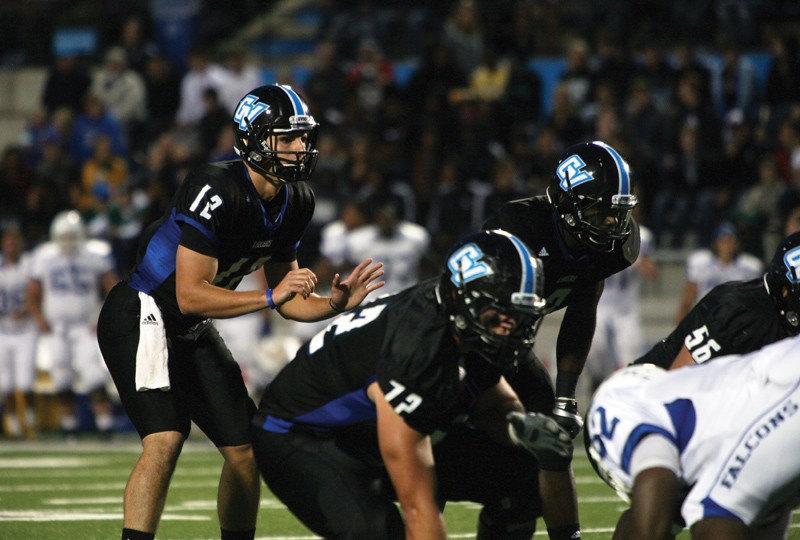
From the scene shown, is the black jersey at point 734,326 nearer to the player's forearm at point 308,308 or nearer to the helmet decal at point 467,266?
the helmet decal at point 467,266

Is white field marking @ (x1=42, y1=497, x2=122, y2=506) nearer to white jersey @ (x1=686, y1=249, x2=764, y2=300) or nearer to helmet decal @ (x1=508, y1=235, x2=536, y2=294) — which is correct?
helmet decal @ (x1=508, y1=235, x2=536, y2=294)

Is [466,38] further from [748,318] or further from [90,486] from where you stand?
[748,318]

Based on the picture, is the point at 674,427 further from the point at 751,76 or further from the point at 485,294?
the point at 751,76

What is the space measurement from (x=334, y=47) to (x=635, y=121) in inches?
132

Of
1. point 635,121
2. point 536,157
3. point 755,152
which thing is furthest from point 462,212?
point 755,152

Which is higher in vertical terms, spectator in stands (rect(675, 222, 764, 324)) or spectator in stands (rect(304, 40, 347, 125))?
spectator in stands (rect(304, 40, 347, 125))

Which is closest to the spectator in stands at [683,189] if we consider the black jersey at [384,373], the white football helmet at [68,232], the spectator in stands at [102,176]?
the spectator in stands at [102,176]

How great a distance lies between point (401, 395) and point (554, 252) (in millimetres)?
1354

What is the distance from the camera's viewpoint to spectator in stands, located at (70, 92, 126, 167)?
12625 mm

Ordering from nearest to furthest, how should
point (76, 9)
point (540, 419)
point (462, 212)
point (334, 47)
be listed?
point (540, 419) → point (462, 212) → point (334, 47) → point (76, 9)

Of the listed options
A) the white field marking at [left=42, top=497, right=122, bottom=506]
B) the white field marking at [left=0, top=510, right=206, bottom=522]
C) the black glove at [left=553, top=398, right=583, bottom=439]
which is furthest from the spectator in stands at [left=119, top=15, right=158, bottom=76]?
the black glove at [left=553, top=398, right=583, bottom=439]

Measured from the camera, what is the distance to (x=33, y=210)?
11.7 metres

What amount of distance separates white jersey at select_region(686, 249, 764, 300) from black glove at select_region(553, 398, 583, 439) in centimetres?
599

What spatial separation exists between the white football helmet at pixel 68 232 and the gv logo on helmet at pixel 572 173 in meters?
6.97
